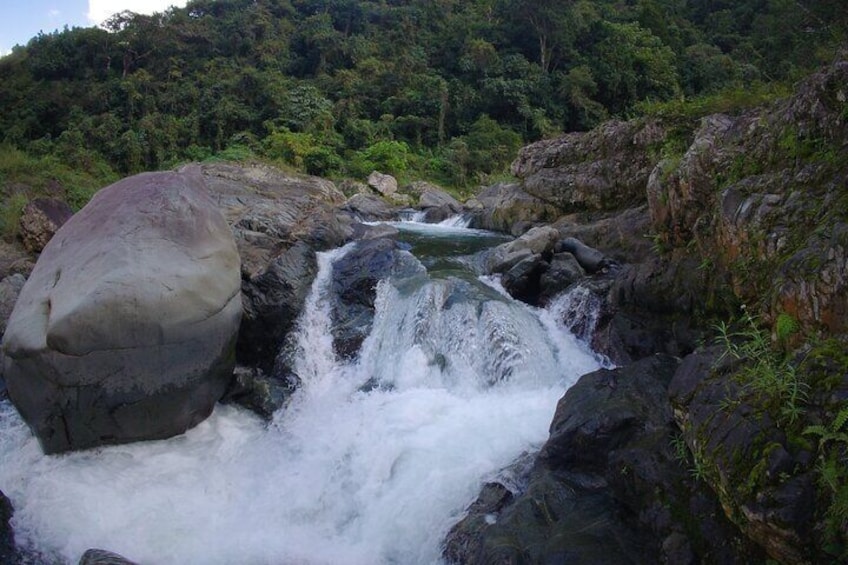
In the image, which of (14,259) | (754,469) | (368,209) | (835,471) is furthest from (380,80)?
(835,471)

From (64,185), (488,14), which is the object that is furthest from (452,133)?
(64,185)

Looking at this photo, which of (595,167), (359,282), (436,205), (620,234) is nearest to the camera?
(359,282)

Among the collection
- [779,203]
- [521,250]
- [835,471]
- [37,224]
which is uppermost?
[37,224]

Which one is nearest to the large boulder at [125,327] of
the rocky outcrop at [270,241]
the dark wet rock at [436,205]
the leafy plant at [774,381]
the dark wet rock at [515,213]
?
the rocky outcrop at [270,241]

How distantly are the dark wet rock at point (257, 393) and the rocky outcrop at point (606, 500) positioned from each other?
13.6 feet

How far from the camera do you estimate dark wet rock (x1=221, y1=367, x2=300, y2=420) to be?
8.74 metres

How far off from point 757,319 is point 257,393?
7.22 m

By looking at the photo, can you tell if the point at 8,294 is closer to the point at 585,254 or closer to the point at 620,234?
the point at 585,254

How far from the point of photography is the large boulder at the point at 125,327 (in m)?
6.93

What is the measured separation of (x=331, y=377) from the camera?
379 inches

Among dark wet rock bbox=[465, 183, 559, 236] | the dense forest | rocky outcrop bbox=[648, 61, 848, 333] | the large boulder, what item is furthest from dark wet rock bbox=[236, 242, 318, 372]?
the dense forest

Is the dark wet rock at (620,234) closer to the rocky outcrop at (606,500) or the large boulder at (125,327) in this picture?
the rocky outcrop at (606,500)

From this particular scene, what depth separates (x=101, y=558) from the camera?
548 centimetres

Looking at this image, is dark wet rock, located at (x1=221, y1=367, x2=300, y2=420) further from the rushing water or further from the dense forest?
the dense forest
